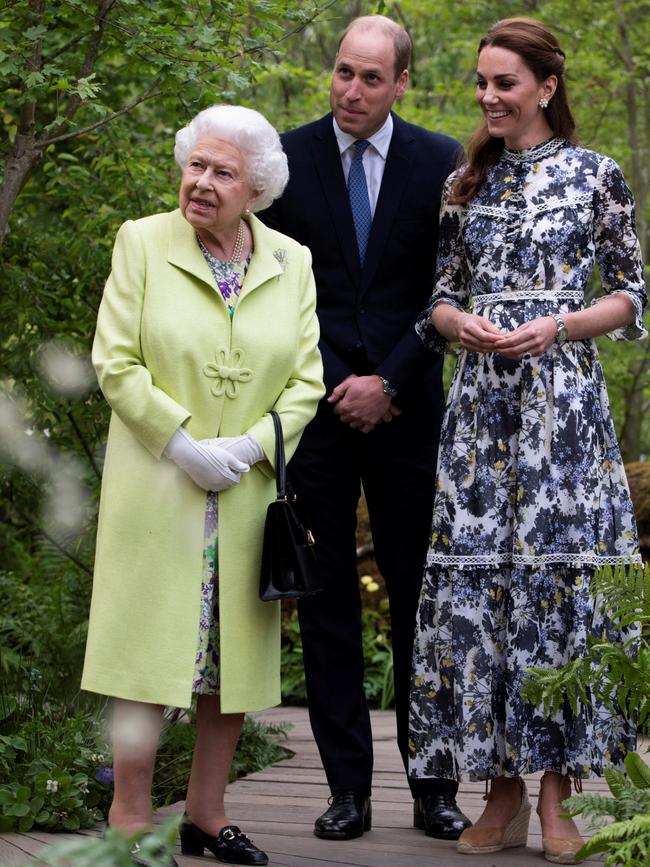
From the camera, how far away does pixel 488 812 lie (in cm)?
345

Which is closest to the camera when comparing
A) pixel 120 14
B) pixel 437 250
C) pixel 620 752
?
pixel 620 752

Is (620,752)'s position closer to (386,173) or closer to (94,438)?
(386,173)

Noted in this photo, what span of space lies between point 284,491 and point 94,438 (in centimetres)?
243

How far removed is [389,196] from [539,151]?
0.54 meters

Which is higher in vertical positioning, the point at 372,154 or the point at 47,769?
the point at 372,154

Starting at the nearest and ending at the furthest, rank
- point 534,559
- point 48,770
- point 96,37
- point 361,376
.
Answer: point 534,559 → point 48,770 → point 361,376 → point 96,37

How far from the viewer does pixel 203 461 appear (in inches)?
120

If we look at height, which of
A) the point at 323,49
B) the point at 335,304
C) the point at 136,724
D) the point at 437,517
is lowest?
the point at 136,724

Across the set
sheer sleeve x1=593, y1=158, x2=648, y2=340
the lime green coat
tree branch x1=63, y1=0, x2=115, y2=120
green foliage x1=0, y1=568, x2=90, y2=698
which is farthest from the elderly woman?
green foliage x1=0, y1=568, x2=90, y2=698

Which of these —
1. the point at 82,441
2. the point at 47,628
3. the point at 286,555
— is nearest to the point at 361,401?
the point at 286,555

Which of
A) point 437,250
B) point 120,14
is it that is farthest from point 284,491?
point 120,14

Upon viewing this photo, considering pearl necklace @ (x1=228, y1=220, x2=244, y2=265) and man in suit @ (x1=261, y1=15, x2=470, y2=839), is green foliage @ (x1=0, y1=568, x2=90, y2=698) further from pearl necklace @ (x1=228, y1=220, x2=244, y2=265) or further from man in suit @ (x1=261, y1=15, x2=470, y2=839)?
pearl necklace @ (x1=228, y1=220, x2=244, y2=265)

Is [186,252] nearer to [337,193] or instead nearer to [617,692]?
[337,193]

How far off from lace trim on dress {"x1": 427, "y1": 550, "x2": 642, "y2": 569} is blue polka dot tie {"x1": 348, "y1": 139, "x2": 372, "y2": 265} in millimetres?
1021
